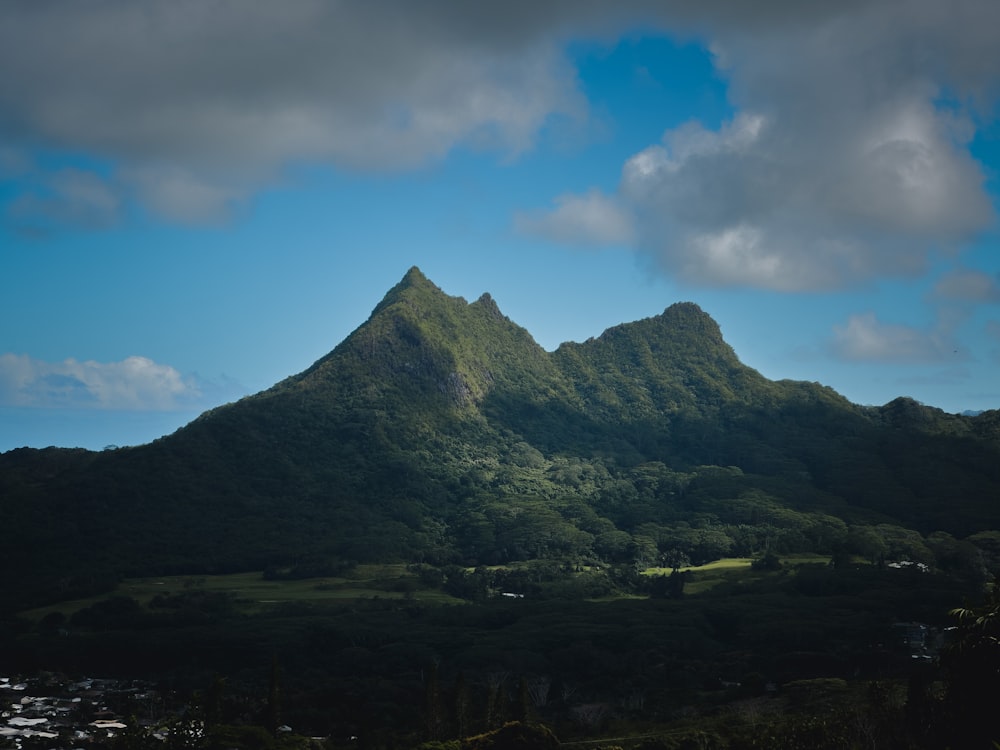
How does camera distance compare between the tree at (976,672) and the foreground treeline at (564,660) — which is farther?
the foreground treeline at (564,660)

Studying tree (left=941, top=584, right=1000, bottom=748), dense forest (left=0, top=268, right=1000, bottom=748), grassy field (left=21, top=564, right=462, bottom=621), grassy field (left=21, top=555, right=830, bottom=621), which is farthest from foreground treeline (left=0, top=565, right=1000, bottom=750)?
tree (left=941, top=584, right=1000, bottom=748)

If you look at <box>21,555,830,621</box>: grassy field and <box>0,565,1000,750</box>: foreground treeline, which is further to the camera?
<box>21,555,830,621</box>: grassy field

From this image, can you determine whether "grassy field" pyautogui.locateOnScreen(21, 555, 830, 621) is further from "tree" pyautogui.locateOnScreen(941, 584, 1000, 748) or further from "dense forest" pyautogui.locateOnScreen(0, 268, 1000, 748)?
"tree" pyautogui.locateOnScreen(941, 584, 1000, 748)

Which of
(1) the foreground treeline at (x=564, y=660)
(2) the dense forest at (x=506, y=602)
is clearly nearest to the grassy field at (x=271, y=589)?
(2) the dense forest at (x=506, y=602)


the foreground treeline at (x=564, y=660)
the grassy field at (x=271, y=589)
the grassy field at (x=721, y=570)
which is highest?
the grassy field at (x=271, y=589)

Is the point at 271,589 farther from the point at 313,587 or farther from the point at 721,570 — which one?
the point at 721,570

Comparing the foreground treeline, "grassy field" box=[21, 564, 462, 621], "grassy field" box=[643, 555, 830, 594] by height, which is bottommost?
the foreground treeline

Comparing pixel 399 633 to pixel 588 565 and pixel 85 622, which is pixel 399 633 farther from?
pixel 588 565

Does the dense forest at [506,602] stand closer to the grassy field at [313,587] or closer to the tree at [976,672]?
the tree at [976,672]

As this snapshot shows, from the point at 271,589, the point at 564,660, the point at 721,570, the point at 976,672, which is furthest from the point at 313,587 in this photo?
the point at 976,672
